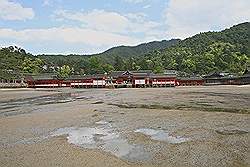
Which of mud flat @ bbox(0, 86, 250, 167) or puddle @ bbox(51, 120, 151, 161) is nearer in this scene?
mud flat @ bbox(0, 86, 250, 167)

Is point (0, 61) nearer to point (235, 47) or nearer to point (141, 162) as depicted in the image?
point (235, 47)

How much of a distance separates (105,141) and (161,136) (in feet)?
7.00

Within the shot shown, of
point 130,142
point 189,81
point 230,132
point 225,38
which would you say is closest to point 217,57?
point 189,81

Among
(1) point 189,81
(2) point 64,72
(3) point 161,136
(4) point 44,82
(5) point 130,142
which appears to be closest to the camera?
(5) point 130,142

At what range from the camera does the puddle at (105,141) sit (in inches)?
Answer: 380

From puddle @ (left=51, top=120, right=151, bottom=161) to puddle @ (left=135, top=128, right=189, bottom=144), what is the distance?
3.65ft

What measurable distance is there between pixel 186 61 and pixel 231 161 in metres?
117

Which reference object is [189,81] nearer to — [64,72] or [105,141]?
[64,72]

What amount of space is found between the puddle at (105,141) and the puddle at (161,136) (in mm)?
1113

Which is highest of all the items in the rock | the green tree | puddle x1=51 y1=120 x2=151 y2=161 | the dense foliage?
the dense foliage

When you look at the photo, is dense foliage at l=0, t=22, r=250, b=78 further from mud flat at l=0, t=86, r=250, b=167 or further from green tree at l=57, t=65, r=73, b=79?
mud flat at l=0, t=86, r=250, b=167

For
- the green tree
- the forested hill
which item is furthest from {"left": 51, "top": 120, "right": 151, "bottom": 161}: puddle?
the forested hill

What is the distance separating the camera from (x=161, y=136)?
40.5ft

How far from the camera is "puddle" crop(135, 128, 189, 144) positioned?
37.6 feet
